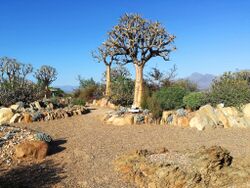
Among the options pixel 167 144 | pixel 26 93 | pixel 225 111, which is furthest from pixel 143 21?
pixel 167 144

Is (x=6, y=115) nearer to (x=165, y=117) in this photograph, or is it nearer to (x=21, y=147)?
(x=21, y=147)

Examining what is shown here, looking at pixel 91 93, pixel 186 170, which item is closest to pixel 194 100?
pixel 186 170

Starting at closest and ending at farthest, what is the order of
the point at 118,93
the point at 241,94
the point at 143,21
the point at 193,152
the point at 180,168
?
the point at 180,168 < the point at 193,152 < the point at 241,94 < the point at 143,21 < the point at 118,93

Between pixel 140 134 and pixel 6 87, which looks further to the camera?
pixel 6 87

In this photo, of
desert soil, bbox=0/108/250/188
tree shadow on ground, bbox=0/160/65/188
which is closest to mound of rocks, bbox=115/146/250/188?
desert soil, bbox=0/108/250/188

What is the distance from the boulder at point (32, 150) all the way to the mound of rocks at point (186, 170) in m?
2.06

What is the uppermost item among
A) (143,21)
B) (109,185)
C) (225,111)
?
(143,21)

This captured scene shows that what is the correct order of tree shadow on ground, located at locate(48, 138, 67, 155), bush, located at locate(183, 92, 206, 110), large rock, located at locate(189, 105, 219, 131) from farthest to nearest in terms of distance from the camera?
bush, located at locate(183, 92, 206, 110), large rock, located at locate(189, 105, 219, 131), tree shadow on ground, located at locate(48, 138, 67, 155)

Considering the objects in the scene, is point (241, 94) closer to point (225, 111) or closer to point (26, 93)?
point (225, 111)

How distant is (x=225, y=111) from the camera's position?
41.7 ft

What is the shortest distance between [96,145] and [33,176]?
255cm

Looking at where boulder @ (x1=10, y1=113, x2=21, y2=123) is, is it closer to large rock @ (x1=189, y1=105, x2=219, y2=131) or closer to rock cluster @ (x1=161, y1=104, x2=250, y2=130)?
rock cluster @ (x1=161, y1=104, x2=250, y2=130)

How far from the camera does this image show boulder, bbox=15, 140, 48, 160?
7.53 metres

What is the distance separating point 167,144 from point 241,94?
629 cm
